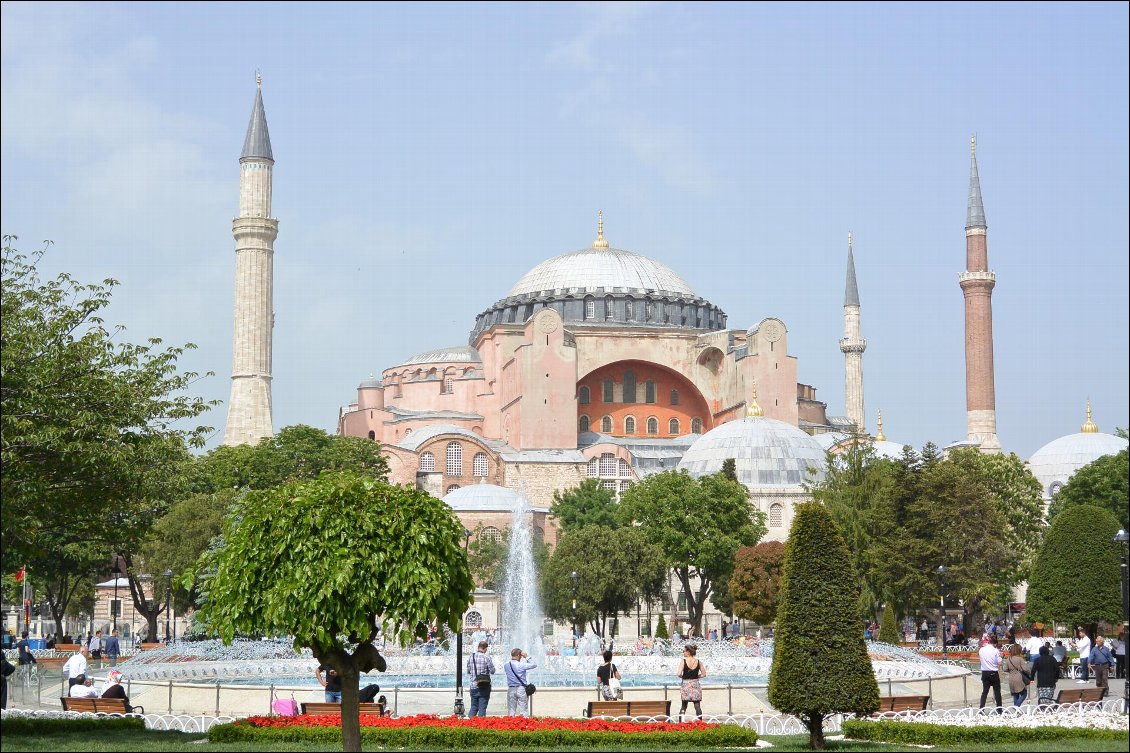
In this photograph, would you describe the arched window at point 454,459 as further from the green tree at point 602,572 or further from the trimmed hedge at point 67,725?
the trimmed hedge at point 67,725

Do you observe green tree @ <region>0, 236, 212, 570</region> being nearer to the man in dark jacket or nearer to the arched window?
the man in dark jacket

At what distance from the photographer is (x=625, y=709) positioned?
54.3 ft

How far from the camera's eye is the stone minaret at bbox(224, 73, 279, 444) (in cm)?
5694

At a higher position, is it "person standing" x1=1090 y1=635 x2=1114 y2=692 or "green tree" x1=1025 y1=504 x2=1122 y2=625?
"green tree" x1=1025 y1=504 x2=1122 y2=625

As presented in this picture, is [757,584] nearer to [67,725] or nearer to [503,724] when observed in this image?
[503,724]

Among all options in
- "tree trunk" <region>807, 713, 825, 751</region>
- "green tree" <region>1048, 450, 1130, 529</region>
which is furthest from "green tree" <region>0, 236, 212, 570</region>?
"green tree" <region>1048, 450, 1130, 529</region>

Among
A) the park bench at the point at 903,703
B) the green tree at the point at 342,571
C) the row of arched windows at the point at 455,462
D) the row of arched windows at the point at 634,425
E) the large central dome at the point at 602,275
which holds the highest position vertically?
the large central dome at the point at 602,275

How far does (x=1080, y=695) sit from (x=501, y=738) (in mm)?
7390

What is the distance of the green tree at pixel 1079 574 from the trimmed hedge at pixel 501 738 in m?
19.4

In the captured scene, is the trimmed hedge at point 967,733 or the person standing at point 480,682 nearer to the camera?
the trimmed hedge at point 967,733

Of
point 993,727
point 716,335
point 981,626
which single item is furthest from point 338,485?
point 716,335

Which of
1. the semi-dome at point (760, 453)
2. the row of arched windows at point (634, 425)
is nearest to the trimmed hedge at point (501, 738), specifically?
the semi-dome at point (760, 453)

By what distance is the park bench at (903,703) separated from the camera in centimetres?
1741

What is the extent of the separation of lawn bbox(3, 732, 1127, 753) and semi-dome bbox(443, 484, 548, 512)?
1486 inches
